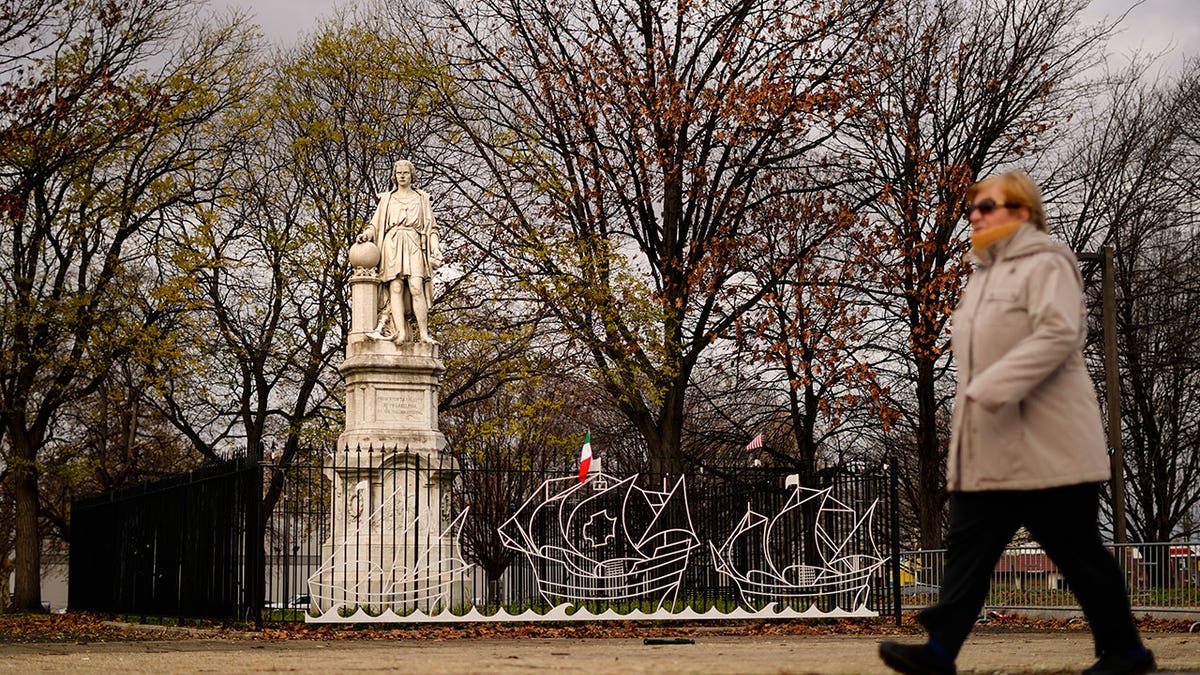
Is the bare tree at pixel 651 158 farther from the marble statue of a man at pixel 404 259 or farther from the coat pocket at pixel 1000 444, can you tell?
the coat pocket at pixel 1000 444

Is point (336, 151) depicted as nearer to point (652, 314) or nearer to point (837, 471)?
point (652, 314)

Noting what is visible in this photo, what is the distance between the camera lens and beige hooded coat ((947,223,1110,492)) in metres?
5.62

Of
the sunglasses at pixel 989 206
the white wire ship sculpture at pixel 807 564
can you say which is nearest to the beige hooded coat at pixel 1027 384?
the sunglasses at pixel 989 206

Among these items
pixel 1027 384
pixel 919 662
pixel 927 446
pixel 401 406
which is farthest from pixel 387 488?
pixel 927 446

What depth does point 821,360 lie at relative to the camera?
25.6 m

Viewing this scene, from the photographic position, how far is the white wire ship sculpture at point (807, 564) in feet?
59.9

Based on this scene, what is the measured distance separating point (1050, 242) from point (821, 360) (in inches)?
783

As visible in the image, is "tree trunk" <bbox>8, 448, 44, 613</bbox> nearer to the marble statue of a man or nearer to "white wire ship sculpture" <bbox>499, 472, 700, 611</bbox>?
the marble statue of a man

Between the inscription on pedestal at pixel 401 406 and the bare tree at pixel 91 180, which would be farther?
the bare tree at pixel 91 180

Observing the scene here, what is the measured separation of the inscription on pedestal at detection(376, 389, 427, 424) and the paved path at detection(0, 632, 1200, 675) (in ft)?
16.3

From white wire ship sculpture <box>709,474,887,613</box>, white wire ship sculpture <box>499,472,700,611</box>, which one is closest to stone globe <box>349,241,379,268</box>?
white wire ship sculpture <box>499,472,700,611</box>

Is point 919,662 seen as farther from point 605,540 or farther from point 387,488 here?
point 387,488

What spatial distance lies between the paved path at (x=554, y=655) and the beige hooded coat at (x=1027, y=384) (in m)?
1.90

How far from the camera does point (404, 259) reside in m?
19.7
